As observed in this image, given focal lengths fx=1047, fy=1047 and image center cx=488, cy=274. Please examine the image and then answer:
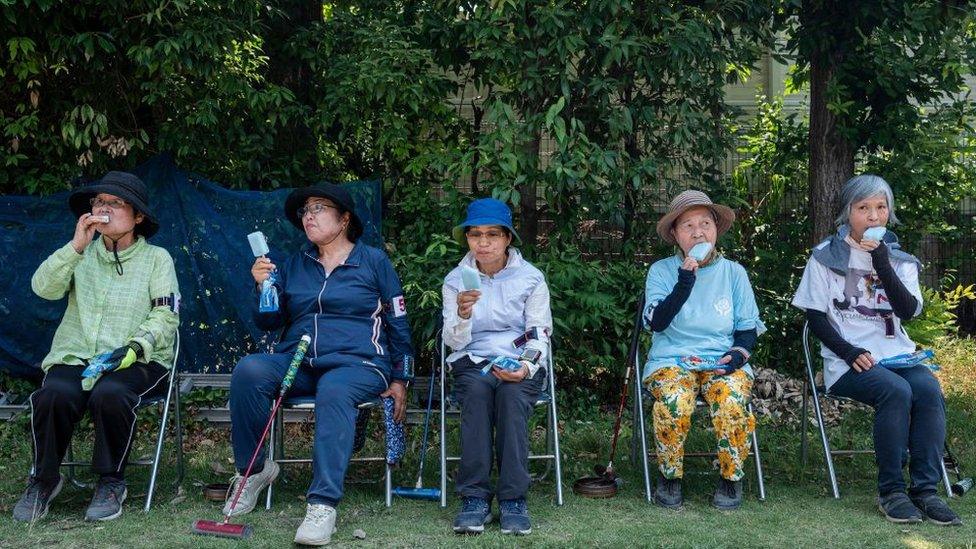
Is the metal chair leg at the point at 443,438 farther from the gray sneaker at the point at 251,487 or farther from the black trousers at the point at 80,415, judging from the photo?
the black trousers at the point at 80,415

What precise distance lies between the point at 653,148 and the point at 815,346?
5.47ft

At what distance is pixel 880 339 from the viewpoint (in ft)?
16.3

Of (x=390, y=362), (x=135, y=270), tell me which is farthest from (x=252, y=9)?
(x=390, y=362)

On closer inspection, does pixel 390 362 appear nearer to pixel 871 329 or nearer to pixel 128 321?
A: pixel 128 321

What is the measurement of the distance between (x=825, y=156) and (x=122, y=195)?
4.24 metres

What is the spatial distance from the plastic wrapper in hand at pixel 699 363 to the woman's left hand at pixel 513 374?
779 mm

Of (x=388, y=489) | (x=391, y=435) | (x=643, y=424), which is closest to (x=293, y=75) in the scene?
(x=391, y=435)

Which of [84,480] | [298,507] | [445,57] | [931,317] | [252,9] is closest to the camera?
[298,507]

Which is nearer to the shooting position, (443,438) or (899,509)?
(899,509)

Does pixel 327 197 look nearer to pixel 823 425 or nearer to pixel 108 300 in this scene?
pixel 108 300

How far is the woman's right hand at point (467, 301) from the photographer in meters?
4.64

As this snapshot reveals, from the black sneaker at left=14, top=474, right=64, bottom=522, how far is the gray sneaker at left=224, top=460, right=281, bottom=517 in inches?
29.8

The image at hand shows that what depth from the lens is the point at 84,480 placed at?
5.27m

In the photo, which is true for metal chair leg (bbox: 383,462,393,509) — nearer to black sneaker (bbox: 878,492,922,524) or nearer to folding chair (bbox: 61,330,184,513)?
folding chair (bbox: 61,330,184,513)
